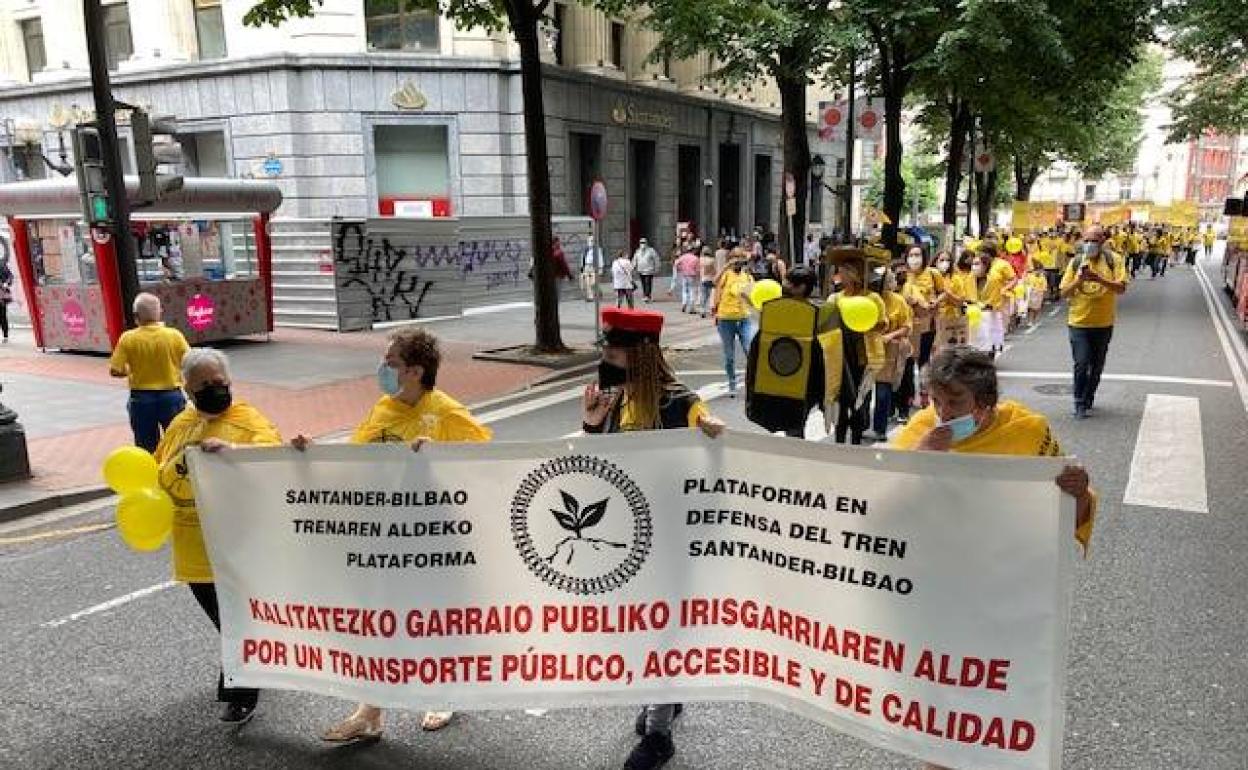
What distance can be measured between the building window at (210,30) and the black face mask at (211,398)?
23.8 metres

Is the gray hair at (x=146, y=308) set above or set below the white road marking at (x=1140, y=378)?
above

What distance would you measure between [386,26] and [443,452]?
23108 millimetres

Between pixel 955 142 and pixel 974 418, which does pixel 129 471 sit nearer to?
pixel 974 418

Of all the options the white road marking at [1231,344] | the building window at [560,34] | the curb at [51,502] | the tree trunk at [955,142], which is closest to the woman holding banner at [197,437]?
the curb at [51,502]

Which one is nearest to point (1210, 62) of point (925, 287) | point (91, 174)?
point (925, 287)

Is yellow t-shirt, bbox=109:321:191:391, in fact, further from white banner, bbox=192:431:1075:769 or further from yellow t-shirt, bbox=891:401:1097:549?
yellow t-shirt, bbox=891:401:1097:549

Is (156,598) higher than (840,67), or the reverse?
(840,67)

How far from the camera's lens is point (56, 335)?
49.3ft

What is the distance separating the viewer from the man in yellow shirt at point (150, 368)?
6816 mm

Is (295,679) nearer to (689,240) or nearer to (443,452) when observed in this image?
(443,452)

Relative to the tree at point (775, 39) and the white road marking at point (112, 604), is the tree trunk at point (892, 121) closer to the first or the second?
the tree at point (775, 39)

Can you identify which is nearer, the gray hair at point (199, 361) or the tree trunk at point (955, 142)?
the gray hair at point (199, 361)

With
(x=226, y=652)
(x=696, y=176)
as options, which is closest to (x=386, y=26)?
(x=696, y=176)

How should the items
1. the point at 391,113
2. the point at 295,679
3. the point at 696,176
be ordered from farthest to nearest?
the point at 696,176 < the point at 391,113 < the point at 295,679
